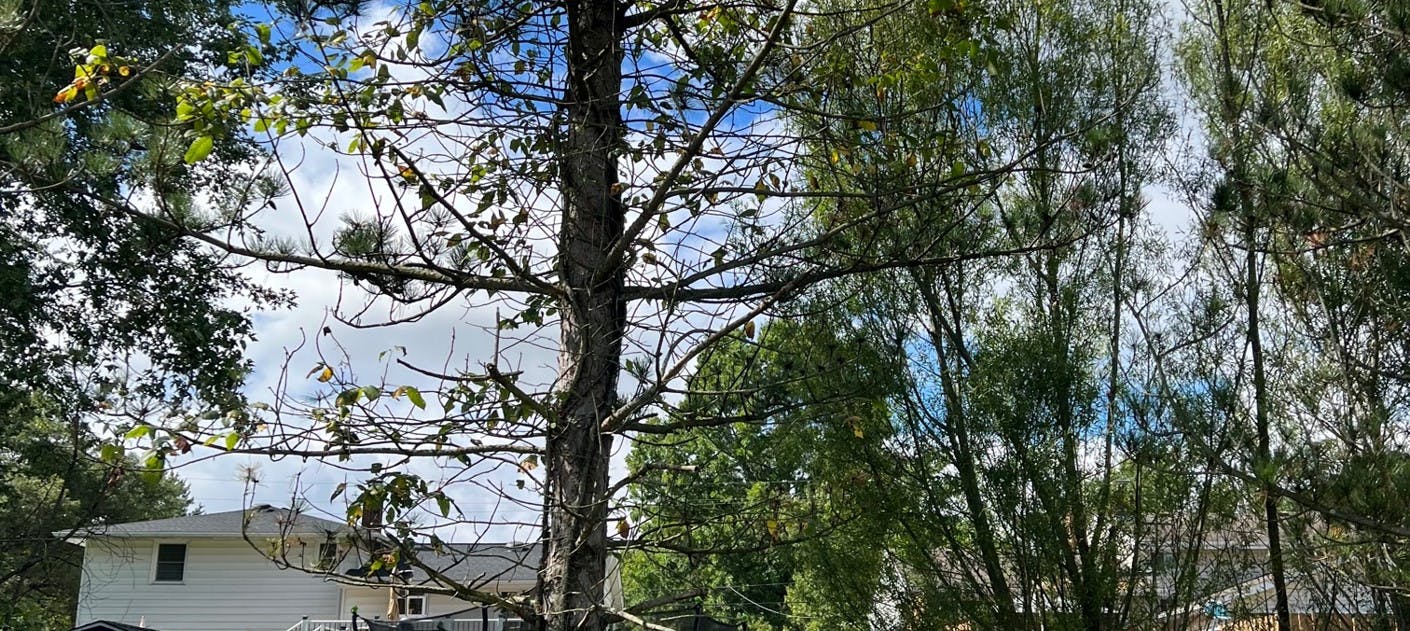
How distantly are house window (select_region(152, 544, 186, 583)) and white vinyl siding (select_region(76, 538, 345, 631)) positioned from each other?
56mm

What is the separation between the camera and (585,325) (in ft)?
7.98

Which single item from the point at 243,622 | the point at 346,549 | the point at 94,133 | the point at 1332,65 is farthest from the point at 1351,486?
the point at 243,622

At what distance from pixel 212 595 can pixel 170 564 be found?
90 cm

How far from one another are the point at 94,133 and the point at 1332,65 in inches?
269

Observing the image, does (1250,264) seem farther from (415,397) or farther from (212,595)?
(212,595)

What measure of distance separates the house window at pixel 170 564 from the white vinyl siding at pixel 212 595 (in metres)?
0.06

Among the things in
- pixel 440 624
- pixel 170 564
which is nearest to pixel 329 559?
pixel 440 624

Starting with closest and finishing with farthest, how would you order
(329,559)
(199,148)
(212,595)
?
(199,148) < (329,559) < (212,595)

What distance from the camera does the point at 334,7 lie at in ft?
8.55

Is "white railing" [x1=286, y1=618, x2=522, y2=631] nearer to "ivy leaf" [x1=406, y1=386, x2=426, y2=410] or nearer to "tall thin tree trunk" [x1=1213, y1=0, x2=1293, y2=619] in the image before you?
"ivy leaf" [x1=406, y1=386, x2=426, y2=410]

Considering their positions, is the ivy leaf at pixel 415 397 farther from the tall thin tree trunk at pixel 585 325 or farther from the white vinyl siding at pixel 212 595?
the white vinyl siding at pixel 212 595

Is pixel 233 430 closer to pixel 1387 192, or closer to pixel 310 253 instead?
pixel 310 253

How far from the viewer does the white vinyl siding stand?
16016mm

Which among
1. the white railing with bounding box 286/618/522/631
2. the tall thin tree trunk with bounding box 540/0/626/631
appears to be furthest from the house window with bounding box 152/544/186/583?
the tall thin tree trunk with bounding box 540/0/626/631
